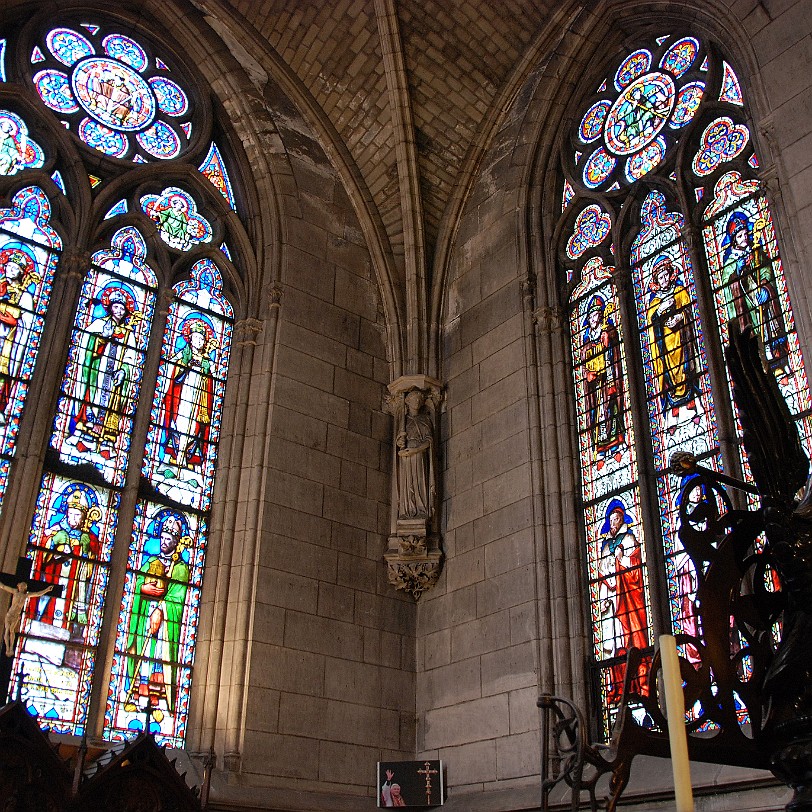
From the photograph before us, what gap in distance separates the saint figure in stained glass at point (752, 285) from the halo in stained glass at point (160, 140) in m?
6.26

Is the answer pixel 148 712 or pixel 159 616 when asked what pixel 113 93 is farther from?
pixel 148 712

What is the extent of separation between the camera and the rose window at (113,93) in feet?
35.9

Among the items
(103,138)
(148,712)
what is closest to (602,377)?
(148,712)

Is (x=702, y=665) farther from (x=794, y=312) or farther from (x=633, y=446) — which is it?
(x=633, y=446)

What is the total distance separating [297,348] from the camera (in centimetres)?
1077

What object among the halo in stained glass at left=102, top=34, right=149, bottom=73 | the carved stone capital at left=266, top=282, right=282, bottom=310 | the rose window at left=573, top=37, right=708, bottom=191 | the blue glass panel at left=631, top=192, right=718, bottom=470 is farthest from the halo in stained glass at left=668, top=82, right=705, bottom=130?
the halo in stained glass at left=102, top=34, right=149, bottom=73

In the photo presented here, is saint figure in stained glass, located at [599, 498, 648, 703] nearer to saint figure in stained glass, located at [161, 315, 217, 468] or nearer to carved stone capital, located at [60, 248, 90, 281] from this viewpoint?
saint figure in stained glass, located at [161, 315, 217, 468]

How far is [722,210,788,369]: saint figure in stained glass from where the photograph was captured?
8.34 meters

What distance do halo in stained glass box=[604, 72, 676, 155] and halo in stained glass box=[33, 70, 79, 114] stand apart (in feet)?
19.4

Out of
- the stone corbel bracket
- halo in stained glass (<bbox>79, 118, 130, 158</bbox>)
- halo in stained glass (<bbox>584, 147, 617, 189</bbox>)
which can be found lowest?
the stone corbel bracket

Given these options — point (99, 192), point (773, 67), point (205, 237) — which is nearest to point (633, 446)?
point (773, 67)

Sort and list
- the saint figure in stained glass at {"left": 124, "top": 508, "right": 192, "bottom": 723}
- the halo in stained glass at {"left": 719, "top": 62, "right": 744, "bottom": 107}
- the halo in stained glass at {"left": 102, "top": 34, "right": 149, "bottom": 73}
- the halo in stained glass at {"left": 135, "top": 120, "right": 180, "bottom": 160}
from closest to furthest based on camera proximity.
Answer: the saint figure in stained glass at {"left": 124, "top": 508, "right": 192, "bottom": 723} → the halo in stained glass at {"left": 719, "top": 62, "right": 744, "bottom": 107} → the halo in stained glass at {"left": 135, "top": 120, "right": 180, "bottom": 160} → the halo in stained glass at {"left": 102, "top": 34, "right": 149, "bottom": 73}

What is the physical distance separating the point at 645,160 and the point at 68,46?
6.50 metres

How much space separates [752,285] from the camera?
8.76 meters
